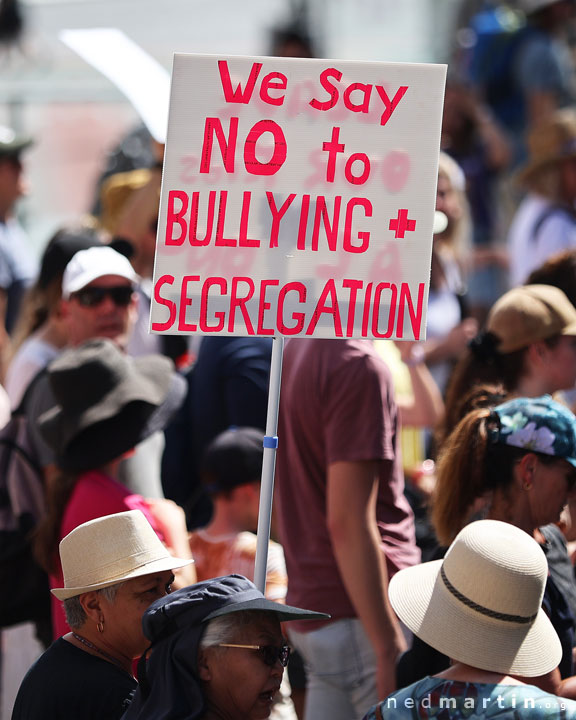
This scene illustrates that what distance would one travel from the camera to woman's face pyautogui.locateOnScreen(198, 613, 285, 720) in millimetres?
2559

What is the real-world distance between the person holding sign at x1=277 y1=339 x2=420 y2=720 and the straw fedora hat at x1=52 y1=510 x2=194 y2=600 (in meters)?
0.81

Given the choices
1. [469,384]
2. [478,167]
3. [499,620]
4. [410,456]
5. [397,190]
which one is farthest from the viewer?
[478,167]

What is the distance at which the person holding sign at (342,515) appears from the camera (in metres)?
3.75

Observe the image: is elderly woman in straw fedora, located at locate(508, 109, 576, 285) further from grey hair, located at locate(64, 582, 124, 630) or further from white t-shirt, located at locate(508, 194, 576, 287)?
grey hair, located at locate(64, 582, 124, 630)

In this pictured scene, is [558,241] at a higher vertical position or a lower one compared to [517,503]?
higher

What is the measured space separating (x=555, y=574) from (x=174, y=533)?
114cm

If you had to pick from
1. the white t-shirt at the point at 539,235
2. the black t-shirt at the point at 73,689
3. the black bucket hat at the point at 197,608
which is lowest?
the black t-shirt at the point at 73,689

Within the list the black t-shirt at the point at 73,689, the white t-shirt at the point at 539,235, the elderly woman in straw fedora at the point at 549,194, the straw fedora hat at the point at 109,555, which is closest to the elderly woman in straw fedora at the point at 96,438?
the straw fedora hat at the point at 109,555

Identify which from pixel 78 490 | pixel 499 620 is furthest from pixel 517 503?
pixel 78 490

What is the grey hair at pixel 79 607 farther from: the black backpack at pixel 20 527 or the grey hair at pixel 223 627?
the black backpack at pixel 20 527

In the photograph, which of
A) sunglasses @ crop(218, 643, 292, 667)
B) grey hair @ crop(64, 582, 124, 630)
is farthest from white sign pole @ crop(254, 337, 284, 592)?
sunglasses @ crop(218, 643, 292, 667)

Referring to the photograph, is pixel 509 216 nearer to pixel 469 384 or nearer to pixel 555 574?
pixel 469 384

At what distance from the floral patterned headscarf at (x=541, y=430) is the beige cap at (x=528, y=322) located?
3.39 feet

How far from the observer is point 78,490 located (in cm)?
374
